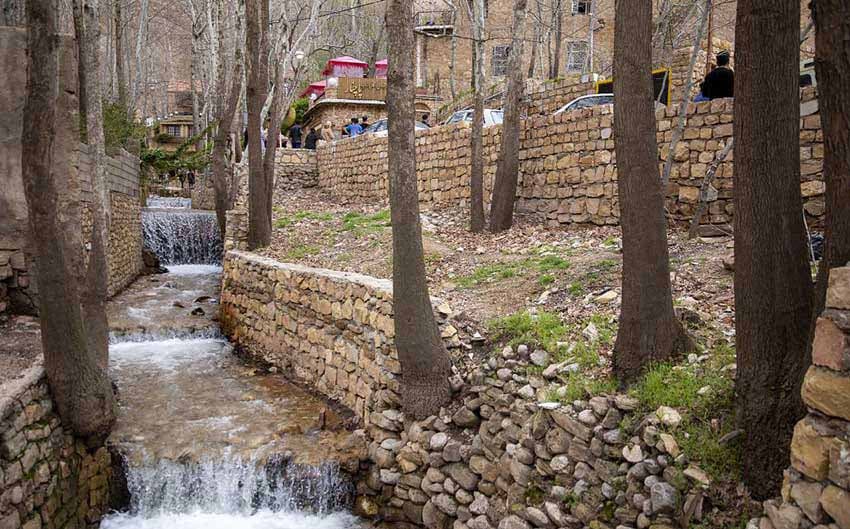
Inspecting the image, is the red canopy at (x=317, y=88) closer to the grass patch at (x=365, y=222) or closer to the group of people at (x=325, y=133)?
the group of people at (x=325, y=133)

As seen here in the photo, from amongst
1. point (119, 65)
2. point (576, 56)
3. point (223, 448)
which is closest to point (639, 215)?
point (223, 448)

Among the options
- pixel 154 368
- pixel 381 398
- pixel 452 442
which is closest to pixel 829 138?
pixel 452 442

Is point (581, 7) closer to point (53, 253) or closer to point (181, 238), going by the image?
point (181, 238)

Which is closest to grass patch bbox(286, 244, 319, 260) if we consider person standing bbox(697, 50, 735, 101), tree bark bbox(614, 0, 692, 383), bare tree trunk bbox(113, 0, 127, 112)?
person standing bbox(697, 50, 735, 101)

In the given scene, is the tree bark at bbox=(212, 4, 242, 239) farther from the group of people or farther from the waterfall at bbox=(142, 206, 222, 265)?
the group of people

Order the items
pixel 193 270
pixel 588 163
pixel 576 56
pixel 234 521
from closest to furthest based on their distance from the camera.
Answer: pixel 234 521, pixel 588 163, pixel 193 270, pixel 576 56

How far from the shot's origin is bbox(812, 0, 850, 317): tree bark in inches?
118

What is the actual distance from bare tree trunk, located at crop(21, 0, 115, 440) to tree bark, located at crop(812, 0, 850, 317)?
18.2ft

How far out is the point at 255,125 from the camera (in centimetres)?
1209

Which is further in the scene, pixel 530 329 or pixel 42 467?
pixel 530 329

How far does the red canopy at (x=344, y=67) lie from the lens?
30.6 m

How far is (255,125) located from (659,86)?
7.83 meters

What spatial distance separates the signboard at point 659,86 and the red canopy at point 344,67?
18135 millimetres

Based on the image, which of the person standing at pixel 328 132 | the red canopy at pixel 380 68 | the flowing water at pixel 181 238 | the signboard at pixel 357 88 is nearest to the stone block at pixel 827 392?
the flowing water at pixel 181 238
